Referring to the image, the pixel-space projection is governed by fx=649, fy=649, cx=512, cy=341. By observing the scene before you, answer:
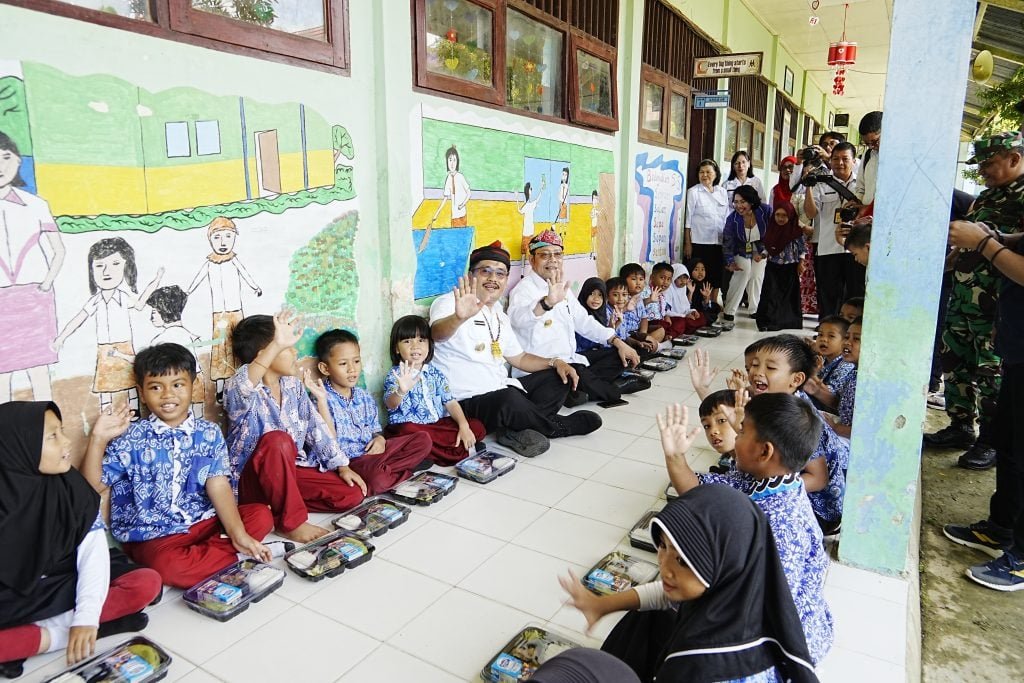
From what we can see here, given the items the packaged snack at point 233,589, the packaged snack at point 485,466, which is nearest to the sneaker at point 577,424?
the packaged snack at point 485,466

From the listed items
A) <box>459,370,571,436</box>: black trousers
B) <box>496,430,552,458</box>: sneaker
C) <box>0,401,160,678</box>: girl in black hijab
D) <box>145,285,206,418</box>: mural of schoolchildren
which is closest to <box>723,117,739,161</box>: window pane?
<box>459,370,571,436</box>: black trousers

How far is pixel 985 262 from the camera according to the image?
334 cm

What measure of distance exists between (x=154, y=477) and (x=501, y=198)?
292cm

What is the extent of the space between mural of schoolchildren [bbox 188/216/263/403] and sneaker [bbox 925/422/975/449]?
13.0 feet

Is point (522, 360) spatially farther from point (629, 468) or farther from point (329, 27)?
point (329, 27)

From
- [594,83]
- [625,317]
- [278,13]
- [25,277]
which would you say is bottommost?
[625,317]

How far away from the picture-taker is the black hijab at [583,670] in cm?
128

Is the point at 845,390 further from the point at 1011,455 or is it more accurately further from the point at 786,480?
the point at 786,480

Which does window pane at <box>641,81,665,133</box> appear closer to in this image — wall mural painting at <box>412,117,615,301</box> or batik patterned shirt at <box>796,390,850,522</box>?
wall mural painting at <box>412,117,615,301</box>

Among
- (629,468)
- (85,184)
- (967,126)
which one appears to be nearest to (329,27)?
(85,184)

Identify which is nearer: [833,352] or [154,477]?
[154,477]

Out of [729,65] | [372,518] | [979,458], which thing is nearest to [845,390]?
[979,458]

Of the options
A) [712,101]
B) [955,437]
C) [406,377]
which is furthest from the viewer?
[712,101]

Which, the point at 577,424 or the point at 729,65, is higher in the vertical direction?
the point at 729,65
